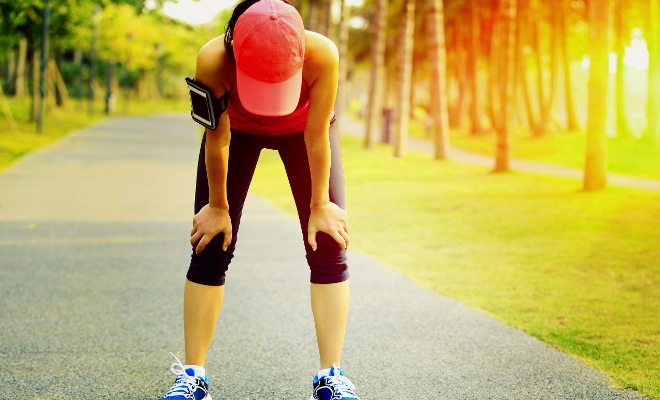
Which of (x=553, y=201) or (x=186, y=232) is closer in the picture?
(x=186, y=232)

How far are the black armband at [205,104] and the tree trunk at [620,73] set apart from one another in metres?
28.6

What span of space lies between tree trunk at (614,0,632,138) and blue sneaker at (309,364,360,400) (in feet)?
92.6

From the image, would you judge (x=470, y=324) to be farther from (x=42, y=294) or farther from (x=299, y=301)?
(x=42, y=294)

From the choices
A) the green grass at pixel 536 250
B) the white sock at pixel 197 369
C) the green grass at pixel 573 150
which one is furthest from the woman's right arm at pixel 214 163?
the green grass at pixel 573 150

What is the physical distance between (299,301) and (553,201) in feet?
25.9

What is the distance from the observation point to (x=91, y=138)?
25531 mm

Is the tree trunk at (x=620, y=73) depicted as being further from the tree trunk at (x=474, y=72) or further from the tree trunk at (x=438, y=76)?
the tree trunk at (x=438, y=76)

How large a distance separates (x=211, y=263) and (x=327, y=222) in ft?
1.70

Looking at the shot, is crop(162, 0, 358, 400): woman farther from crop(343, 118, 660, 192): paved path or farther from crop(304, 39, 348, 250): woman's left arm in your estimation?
crop(343, 118, 660, 192): paved path

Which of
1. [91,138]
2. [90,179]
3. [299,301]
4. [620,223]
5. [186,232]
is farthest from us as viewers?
[91,138]

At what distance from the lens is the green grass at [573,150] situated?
21547mm

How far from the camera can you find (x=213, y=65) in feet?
10.1

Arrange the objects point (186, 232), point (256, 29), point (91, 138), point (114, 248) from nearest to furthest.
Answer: point (256, 29) < point (114, 248) < point (186, 232) < point (91, 138)

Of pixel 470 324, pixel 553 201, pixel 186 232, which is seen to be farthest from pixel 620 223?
pixel 470 324
